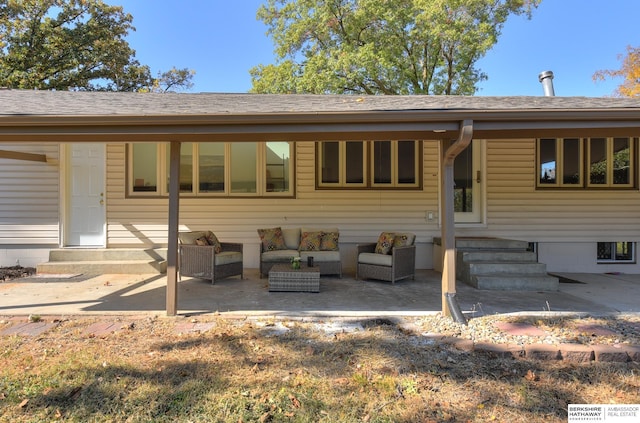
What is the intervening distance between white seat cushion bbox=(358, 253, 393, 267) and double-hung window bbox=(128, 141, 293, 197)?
209cm

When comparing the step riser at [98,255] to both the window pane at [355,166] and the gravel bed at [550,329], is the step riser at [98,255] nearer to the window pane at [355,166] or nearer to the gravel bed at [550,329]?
the window pane at [355,166]

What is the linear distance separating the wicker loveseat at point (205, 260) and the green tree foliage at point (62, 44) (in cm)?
1218

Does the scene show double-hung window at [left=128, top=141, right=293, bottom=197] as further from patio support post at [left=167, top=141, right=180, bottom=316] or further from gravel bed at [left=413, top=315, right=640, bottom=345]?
gravel bed at [left=413, top=315, right=640, bottom=345]

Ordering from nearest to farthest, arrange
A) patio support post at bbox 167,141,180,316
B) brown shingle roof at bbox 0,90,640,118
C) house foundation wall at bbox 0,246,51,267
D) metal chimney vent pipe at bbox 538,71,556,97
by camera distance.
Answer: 1. patio support post at bbox 167,141,180,316
2. brown shingle roof at bbox 0,90,640,118
3. house foundation wall at bbox 0,246,51,267
4. metal chimney vent pipe at bbox 538,71,556,97

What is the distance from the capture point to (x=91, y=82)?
15125 mm

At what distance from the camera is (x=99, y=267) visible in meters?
6.32

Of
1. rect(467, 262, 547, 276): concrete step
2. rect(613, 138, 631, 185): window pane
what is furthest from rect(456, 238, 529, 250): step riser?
rect(613, 138, 631, 185): window pane

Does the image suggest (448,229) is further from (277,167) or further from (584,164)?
(584,164)

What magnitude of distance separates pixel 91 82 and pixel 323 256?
14891 mm

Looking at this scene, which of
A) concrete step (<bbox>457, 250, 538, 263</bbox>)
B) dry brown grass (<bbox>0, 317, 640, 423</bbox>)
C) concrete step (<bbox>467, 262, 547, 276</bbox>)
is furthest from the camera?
concrete step (<bbox>457, 250, 538, 263</bbox>)

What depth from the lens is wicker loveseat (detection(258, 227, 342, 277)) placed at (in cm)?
598

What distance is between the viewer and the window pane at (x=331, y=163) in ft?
23.3

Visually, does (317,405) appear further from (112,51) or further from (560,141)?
(112,51)

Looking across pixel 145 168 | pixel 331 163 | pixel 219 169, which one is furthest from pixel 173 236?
pixel 331 163
